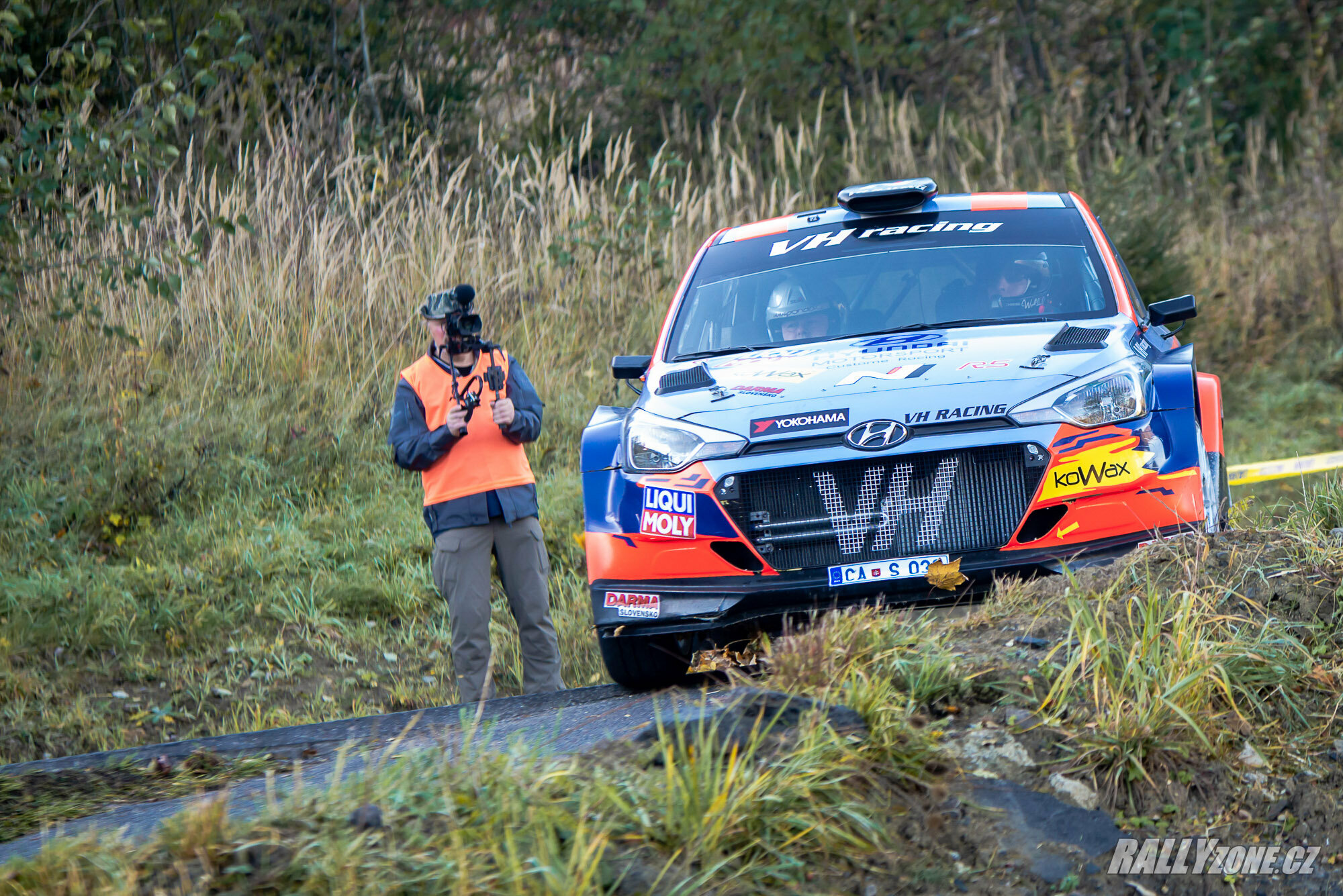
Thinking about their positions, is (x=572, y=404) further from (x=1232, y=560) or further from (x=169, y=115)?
(x=1232, y=560)

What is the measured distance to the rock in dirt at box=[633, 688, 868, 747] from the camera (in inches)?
124

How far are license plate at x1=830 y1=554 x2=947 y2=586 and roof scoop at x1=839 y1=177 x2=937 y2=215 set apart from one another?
2.31 metres

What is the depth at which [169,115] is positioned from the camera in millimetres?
8195

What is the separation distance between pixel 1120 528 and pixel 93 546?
622cm

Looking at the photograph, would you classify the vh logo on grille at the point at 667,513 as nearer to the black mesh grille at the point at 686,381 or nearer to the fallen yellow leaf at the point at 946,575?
the black mesh grille at the point at 686,381

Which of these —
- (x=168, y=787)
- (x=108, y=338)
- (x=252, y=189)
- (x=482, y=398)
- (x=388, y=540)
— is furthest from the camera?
(x=252, y=189)

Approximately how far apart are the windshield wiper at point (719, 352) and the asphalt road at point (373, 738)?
1.44 meters

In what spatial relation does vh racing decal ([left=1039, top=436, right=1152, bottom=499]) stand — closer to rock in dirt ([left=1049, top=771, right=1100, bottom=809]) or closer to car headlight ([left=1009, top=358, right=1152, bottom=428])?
car headlight ([left=1009, top=358, right=1152, bottom=428])

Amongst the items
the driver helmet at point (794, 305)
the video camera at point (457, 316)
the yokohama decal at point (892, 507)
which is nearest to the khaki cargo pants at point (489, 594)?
the video camera at point (457, 316)

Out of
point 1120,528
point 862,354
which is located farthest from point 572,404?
point 1120,528

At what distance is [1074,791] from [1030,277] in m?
2.97

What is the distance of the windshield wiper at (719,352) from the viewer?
5492 millimetres

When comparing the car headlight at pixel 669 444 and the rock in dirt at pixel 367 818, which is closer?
the rock in dirt at pixel 367 818

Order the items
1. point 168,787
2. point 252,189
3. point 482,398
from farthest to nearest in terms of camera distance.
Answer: point 252,189, point 482,398, point 168,787
